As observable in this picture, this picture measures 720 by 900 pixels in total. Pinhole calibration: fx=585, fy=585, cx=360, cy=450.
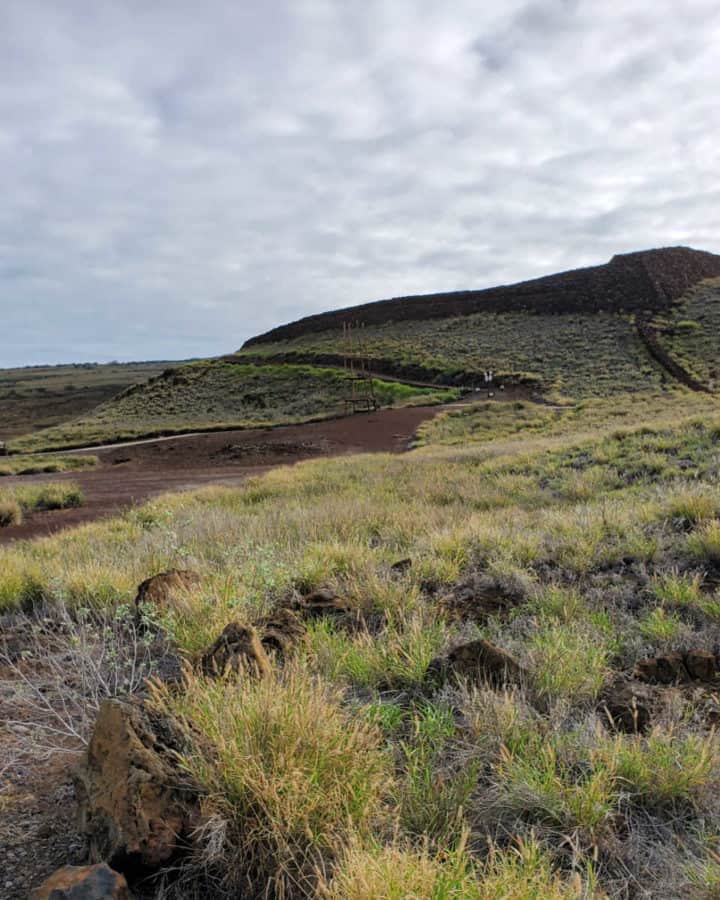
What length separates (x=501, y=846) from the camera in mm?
1818

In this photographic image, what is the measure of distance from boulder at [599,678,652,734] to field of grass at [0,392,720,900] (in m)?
A: 0.04

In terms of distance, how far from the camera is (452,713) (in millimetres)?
2455

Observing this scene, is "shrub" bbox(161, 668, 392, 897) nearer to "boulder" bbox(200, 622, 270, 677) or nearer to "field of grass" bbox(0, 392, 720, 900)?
"field of grass" bbox(0, 392, 720, 900)

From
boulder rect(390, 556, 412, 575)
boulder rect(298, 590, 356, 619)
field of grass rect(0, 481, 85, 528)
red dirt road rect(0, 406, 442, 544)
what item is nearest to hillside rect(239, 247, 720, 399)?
red dirt road rect(0, 406, 442, 544)

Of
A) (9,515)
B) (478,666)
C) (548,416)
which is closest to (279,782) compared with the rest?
(478,666)

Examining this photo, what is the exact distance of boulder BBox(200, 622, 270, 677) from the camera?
2.49 m

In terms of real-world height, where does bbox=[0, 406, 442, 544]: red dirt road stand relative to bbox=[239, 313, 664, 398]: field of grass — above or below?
below

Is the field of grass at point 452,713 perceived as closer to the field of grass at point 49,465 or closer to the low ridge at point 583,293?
the field of grass at point 49,465

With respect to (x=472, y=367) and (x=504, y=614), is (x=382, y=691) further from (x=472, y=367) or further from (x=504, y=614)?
(x=472, y=367)

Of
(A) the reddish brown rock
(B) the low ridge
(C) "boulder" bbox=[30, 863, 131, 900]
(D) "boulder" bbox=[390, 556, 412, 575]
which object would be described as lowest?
(A) the reddish brown rock

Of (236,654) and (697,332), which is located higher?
(697,332)

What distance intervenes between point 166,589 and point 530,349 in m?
38.9

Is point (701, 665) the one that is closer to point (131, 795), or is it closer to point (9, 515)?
point (131, 795)

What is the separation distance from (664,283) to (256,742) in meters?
54.3
